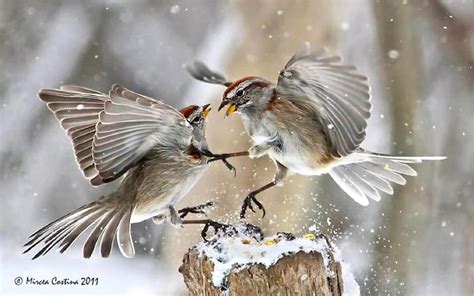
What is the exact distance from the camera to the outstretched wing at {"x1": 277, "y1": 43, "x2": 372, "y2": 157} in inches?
75.7

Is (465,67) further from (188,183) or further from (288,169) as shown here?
(188,183)

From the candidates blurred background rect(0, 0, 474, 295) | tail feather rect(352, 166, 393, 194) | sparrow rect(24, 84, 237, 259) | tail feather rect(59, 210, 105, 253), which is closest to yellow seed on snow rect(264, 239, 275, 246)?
sparrow rect(24, 84, 237, 259)

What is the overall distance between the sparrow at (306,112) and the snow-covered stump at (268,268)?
41cm

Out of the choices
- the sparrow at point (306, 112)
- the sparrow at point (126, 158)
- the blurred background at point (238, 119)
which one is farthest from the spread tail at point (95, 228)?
the blurred background at point (238, 119)

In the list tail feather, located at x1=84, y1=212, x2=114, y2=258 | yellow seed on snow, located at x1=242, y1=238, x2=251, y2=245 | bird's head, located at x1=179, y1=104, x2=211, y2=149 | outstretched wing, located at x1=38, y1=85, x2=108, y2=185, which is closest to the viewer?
yellow seed on snow, located at x1=242, y1=238, x2=251, y2=245

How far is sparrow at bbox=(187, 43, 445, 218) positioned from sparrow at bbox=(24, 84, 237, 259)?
156 mm

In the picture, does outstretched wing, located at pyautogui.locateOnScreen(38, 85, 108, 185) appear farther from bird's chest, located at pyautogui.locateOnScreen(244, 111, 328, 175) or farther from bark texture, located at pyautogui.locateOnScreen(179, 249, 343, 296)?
bark texture, located at pyautogui.locateOnScreen(179, 249, 343, 296)

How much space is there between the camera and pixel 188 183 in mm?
2117

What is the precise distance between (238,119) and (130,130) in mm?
1616

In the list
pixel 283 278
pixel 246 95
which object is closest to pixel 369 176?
pixel 246 95

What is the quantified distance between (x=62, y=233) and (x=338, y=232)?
1.90 meters

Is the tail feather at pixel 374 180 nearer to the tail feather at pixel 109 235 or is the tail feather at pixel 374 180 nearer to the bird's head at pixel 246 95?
the bird's head at pixel 246 95

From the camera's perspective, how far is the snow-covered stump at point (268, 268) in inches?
66.3

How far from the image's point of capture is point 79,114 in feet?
7.29
